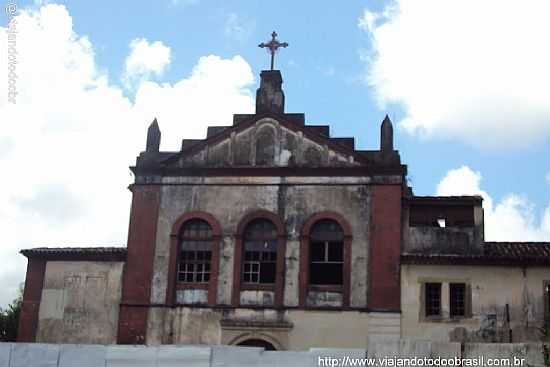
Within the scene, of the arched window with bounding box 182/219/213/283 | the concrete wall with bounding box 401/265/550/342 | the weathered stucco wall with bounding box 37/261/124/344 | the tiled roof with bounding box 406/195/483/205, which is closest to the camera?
the concrete wall with bounding box 401/265/550/342

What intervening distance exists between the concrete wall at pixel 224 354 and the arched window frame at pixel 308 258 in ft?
22.2

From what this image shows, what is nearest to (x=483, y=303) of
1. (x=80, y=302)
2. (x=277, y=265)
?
(x=277, y=265)

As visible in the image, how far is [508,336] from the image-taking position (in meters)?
22.9

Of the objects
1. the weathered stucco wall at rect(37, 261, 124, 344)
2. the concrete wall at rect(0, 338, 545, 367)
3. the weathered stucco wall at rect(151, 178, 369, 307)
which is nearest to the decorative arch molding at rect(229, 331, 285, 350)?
the weathered stucco wall at rect(151, 178, 369, 307)

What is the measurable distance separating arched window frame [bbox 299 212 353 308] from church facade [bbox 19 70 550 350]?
0.03 meters

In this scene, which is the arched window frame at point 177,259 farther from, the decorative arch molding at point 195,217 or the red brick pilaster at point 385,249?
the red brick pilaster at point 385,249

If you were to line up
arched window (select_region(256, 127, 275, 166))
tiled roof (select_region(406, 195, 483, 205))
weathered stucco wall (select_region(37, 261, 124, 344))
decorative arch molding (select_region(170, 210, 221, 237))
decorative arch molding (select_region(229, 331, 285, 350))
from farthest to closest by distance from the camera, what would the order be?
arched window (select_region(256, 127, 275, 166)) → decorative arch molding (select_region(170, 210, 221, 237)) → weathered stucco wall (select_region(37, 261, 124, 344)) → tiled roof (select_region(406, 195, 483, 205)) → decorative arch molding (select_region(229, 331, 285, 350))

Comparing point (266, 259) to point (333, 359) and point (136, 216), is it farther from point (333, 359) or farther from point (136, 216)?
point (333, 359)

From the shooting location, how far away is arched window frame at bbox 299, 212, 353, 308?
2411 centimetres

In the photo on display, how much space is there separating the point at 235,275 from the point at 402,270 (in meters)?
5.26

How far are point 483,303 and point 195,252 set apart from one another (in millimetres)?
9226

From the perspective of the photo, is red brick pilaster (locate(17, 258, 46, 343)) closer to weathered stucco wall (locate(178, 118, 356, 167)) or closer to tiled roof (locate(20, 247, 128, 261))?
tiled roof (locate(20, 247, 128, 261))

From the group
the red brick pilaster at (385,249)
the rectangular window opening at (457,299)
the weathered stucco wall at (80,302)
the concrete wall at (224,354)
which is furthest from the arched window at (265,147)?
the concrete wall at (224,354)

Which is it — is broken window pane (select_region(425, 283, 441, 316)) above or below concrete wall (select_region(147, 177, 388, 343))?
below
